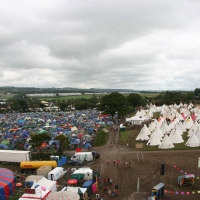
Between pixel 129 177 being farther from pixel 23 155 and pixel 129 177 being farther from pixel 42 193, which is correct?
pixel 23 155

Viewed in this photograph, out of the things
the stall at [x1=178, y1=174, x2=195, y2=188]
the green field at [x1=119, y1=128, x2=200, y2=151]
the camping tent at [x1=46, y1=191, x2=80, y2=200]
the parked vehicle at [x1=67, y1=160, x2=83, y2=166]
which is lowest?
the parked vehicle at [x1=67, y1=160, x2=83, y2=166]

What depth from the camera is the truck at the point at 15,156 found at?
22250 millimetres

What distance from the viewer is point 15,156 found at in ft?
74.2

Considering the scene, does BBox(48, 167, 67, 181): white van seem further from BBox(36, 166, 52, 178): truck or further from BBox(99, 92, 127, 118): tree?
BBox(99, 92, 127, 118): tree

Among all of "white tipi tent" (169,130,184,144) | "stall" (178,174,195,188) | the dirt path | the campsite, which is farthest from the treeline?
"stall" (178,174,195,188)

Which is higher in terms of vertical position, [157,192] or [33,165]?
[157,192]

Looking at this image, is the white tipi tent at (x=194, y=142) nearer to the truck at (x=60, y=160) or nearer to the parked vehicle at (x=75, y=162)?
the parked vehicle at (x=75, y=162)

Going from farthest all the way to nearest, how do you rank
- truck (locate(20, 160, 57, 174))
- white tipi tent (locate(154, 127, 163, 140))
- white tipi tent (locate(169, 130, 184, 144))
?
1. white tipi tent (locate(154, 127, 163, 140))
2. white tipi tent (locate(169, 130, 184, 144))
3. truck (locate(20, 160, 57, 174))

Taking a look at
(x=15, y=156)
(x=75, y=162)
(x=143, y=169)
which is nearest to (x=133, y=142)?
(x=143, y=169)

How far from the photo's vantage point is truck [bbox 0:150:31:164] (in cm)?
2225

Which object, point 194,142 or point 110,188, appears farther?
point 194,142

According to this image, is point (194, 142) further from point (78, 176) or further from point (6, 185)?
point (6, 185)

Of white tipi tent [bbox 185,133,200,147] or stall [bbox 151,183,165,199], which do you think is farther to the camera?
white tipi tent [bbox 185,133,200,147]

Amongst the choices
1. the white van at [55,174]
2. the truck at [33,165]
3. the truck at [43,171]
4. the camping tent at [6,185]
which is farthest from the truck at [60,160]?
the camping tent at [6,185]
